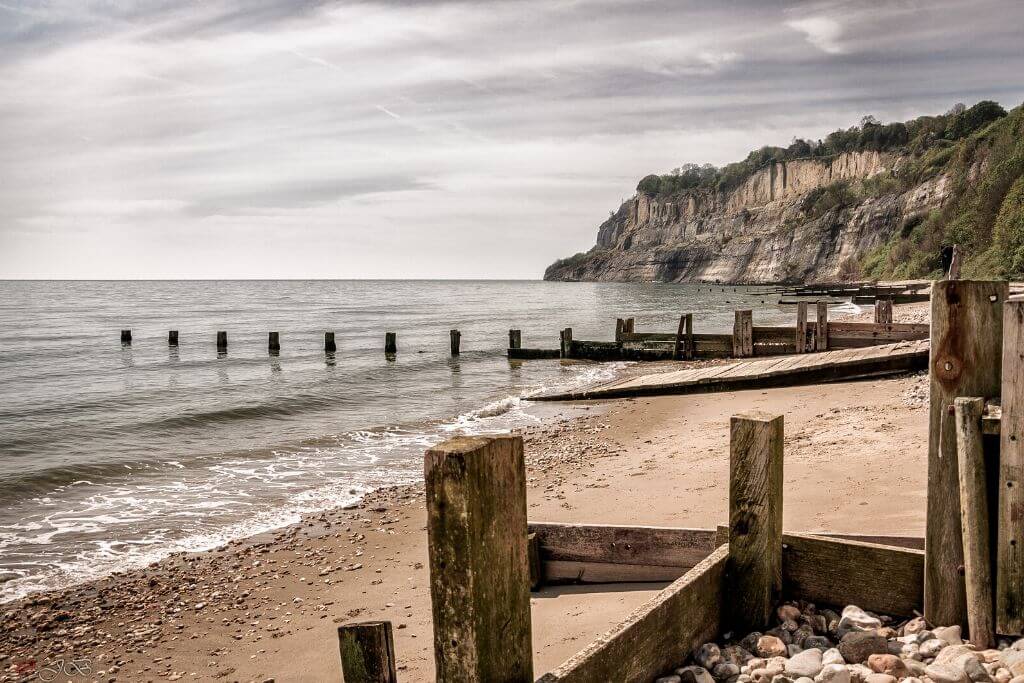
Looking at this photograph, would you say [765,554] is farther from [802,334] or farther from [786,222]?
[786,222]

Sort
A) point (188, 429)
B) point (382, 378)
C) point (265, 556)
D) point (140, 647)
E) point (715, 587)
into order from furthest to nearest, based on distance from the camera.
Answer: point (382, 378) < point (188, 429) < point (265, 556) < point (140, 647) < point (715, 587)

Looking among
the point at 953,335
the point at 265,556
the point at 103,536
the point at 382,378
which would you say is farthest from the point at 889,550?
the point at 382,378

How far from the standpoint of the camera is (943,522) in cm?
363

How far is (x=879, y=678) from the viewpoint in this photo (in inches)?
124

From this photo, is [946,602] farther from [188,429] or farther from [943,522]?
[188,429]

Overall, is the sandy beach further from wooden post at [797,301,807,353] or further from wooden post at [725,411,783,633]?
wooden post at [797,301,807,353]

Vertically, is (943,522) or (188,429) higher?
(943,522)

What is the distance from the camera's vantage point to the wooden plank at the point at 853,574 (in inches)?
152

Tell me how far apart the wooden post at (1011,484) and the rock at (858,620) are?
533mm

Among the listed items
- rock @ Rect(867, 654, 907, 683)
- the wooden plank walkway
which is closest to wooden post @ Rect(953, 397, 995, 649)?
rock @ Rect(867, 654, 907, 683)

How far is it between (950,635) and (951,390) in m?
1.20

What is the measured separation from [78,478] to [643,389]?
12.0 meters

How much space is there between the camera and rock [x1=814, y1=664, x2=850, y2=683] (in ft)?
10.4

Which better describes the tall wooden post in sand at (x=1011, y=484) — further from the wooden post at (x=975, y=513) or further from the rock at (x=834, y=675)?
the rock at (x=834, y=675)
